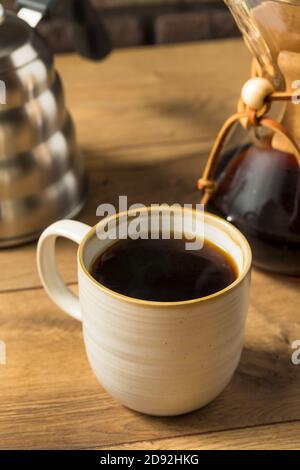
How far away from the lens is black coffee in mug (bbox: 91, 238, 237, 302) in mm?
466

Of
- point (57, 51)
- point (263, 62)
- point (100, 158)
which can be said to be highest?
point (263, 62)

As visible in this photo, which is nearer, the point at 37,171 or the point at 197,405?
the point at 197,405

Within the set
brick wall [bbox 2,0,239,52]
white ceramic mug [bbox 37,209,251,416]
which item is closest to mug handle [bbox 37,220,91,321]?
white ceramic mug [bbox 37,209,251,416]

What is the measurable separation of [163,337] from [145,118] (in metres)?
0.42

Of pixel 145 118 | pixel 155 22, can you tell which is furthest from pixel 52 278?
pixel 155 22

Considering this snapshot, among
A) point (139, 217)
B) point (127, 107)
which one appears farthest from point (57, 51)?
point (139, 217)

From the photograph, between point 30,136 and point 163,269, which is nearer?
point 163,269

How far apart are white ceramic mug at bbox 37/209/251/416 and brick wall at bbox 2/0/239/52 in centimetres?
82

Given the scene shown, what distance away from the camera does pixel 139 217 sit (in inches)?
19.8

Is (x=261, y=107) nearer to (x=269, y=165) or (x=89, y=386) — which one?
(x=269, y=165)

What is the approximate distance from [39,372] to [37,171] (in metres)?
0.18

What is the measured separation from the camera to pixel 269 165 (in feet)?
1.88

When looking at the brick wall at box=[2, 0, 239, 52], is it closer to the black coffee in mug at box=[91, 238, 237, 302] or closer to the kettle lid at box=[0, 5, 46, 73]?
the kettle lid at box=[0, 5, 46, 73]

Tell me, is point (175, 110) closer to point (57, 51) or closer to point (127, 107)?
point (127, 107)
